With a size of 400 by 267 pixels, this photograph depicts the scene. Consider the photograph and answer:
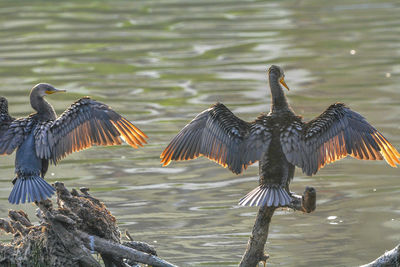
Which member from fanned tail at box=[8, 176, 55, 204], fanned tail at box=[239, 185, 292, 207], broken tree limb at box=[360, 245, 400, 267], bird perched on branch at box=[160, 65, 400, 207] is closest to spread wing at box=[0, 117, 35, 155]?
fanned tail at box=[8, 176, 55, 204]

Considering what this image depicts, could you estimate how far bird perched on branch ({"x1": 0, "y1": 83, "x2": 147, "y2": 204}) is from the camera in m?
7.63

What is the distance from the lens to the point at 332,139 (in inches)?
285

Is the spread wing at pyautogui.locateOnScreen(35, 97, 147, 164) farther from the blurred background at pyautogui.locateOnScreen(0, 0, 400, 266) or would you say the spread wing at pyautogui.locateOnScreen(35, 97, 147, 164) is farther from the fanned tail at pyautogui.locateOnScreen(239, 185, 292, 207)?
the fanned tail at pyautogui.locateOnScreen(239, 185, 292, 207)

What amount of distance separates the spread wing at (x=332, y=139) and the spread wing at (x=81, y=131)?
5.05ft

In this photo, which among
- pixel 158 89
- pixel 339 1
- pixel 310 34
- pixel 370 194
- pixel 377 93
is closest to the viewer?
pixel 370 194

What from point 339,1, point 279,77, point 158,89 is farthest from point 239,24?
point 279,77

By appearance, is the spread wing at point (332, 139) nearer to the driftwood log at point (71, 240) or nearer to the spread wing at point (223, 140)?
the spread wing at point (223, 140)

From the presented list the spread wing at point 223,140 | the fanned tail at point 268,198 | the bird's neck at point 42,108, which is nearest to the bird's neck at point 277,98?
the spread wing at point 223,140

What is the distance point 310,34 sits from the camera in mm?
19531

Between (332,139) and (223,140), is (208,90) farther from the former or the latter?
(332,139)

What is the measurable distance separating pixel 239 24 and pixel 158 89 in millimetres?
5632

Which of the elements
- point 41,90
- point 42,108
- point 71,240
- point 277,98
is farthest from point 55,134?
point 277,98

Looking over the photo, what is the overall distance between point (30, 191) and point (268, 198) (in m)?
1.89

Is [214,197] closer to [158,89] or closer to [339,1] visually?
[158,89]
